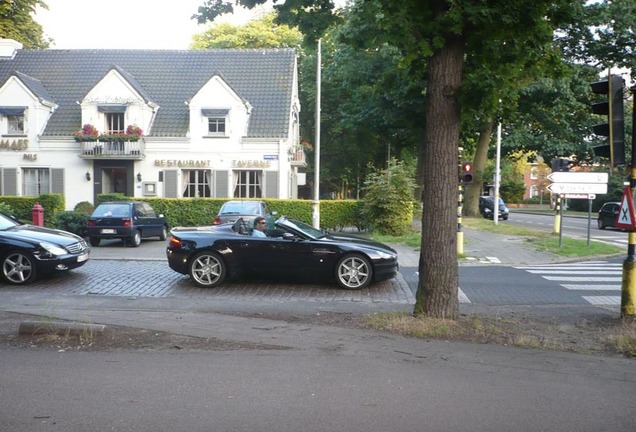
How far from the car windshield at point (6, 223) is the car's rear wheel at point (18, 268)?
79cm

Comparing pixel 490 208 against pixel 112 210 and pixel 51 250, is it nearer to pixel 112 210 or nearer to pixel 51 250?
pixel 112 210

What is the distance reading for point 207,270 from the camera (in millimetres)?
10984

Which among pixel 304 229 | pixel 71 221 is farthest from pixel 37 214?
pixel 304 229

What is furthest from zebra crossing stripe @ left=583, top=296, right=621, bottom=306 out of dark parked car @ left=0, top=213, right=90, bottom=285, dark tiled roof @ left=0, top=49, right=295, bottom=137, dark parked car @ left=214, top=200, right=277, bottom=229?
dark tiled roof @ left=0, top=49, right=295, bottom=137

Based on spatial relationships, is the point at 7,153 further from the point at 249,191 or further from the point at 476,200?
the point at 476,200

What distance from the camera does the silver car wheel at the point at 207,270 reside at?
1097 cm

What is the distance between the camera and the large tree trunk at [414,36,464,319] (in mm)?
7375

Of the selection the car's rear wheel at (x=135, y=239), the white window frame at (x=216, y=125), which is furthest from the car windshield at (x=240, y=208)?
the white window frame at (x=216, y=125)

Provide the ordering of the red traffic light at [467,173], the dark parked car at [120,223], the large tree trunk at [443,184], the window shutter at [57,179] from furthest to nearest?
the window shutter at [57,179], the dark parked car at [120,223], the red traffic light at [467,173], the large tree trunk at [443,184]

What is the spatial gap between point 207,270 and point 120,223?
887cm

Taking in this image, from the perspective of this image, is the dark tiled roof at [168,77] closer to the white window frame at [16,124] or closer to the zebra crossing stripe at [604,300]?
the white window frame at [16,124]

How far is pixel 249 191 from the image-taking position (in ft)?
98.5

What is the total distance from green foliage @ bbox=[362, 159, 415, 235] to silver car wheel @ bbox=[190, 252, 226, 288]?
39.9 ft

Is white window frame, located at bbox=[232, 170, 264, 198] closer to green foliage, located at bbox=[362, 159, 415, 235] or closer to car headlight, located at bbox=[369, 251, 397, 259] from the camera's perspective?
green foliage, located at bbox=[362, 159, 415, 235]
